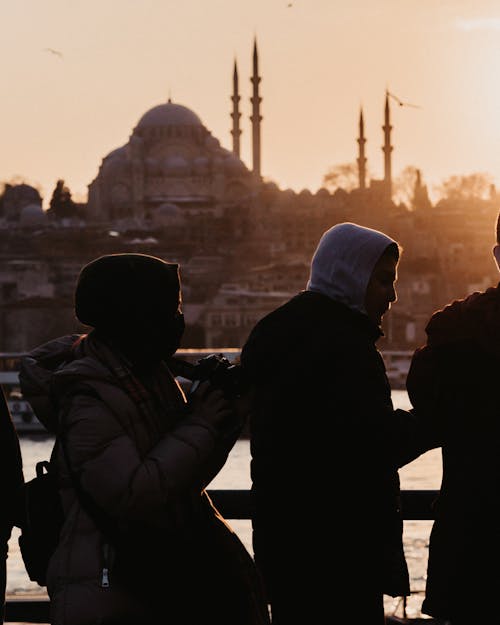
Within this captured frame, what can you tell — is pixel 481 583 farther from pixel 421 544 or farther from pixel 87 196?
pixel 87 196

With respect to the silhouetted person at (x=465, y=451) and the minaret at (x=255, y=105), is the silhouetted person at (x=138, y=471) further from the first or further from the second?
the minaret at (x=255, y=105)

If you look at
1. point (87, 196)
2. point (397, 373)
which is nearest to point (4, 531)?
point (397, 373)

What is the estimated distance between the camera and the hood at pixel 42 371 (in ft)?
4.44

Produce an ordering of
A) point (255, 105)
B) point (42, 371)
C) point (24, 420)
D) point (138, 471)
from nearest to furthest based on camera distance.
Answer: point (138, 471) → point (42, 371) → point (24, 420) → point (255, 105)

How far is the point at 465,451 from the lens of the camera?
4.69 ft

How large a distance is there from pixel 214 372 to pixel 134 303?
90 mm

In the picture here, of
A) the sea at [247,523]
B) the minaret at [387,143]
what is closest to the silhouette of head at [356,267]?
the sea at [247,523]

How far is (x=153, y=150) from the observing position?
43969 mm

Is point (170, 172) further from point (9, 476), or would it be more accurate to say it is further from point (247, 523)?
point (9, 476)

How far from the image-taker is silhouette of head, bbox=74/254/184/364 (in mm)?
1280

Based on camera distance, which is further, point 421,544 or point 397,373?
point 397,373

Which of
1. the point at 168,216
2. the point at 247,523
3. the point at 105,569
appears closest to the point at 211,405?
the point at 105,569

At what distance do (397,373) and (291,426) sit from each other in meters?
27.6

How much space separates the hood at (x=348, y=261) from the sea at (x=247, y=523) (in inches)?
187
